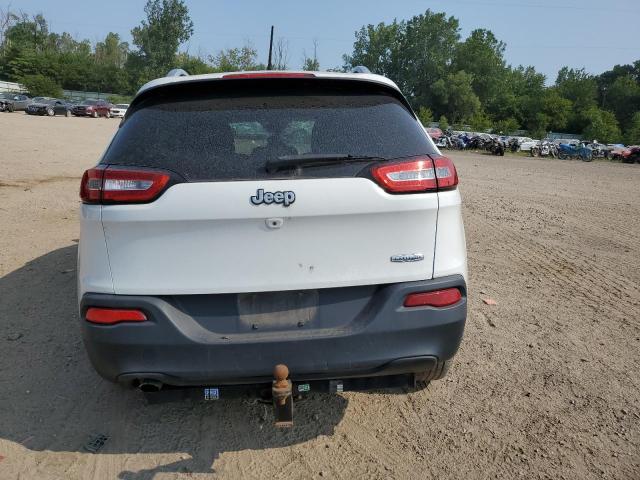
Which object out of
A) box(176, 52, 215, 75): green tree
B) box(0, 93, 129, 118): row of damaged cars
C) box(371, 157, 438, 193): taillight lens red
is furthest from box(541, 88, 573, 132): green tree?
box(371, 157, 438, 193): taillight lens red

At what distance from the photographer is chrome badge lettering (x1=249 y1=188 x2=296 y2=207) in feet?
7.01

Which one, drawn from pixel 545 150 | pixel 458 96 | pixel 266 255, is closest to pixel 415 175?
pixel 266 255

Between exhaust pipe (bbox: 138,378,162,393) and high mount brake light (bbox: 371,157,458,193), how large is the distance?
54.4 inches

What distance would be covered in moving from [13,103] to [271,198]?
49725 millimetres

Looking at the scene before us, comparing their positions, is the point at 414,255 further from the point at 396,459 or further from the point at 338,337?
the point at 396,459

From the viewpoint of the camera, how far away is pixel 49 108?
42.7m

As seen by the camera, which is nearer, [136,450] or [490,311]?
[136,450]

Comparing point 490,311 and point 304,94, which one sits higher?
point 304,94

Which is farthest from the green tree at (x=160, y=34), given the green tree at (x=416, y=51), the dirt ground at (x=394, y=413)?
the dirt ground at (x=394, y=413)

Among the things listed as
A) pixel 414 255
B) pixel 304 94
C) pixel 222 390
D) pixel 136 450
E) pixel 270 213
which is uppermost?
pixel 304 94

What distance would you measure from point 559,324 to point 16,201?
8.58m

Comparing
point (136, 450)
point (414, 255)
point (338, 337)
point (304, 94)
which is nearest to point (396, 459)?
point (338, 337)

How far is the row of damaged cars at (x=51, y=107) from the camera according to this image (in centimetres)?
4225

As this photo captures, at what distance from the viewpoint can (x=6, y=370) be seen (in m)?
3.31
